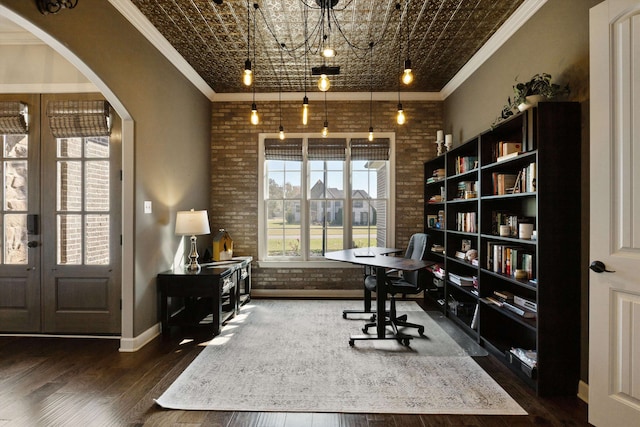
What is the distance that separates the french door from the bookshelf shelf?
3801mm

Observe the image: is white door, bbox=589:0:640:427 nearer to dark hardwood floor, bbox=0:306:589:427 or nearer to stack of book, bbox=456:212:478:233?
dark hardwood floor, bbox=0:306:589:427

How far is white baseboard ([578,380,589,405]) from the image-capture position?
2.33 metres

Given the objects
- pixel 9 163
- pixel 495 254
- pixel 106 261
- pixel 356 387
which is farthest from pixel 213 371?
pixel 9 163

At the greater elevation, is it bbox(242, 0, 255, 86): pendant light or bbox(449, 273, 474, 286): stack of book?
bbox(242, 0, 255, 86): pendant light

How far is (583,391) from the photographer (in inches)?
92.7

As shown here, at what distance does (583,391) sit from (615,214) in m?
1.35

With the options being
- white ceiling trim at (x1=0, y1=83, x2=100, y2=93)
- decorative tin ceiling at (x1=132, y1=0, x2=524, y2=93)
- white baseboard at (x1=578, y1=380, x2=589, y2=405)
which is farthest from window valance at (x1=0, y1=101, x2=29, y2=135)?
white baseboard at (x1=578, y1=380, x2=589, y2=405)

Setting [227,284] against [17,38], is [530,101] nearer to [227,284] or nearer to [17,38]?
[227,284]

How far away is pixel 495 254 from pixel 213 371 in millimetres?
2788

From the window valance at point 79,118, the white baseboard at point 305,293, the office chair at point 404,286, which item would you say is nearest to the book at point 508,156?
the office chair at point 404,286

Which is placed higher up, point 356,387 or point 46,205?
point 46,205

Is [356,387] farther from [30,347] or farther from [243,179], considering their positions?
[243,179]

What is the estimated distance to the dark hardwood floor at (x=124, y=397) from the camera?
2121 mm

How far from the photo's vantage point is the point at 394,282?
3.81m
